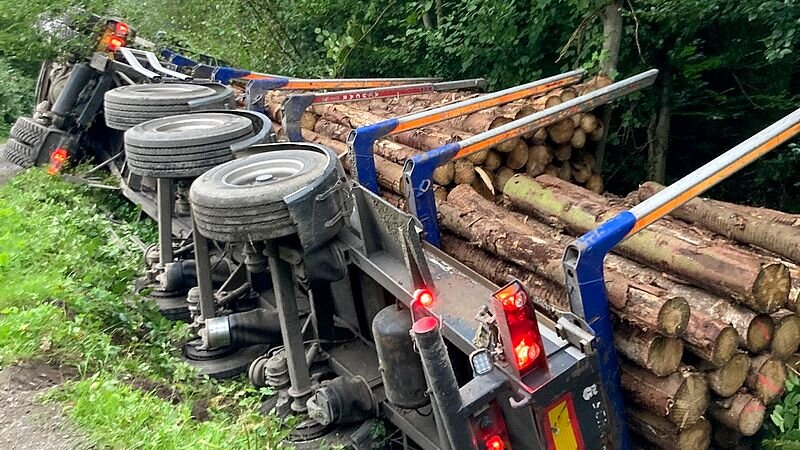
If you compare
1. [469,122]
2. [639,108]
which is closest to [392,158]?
[469,122]

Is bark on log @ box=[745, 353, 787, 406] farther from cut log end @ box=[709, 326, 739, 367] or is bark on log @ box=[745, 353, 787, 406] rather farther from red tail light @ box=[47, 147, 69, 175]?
red tail light @ box=[47, 147, 69, 175]

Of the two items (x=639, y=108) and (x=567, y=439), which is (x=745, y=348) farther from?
(x=639, y=108)

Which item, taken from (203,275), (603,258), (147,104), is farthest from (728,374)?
(147,104)

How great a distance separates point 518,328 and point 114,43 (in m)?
7.22

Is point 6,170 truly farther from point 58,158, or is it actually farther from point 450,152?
point 450,152

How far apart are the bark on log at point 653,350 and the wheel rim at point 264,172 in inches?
Answer: 75.8

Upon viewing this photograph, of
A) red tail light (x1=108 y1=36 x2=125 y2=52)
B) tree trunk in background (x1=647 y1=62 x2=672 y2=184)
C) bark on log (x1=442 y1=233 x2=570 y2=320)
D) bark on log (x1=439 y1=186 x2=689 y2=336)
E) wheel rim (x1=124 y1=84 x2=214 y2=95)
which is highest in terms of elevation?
red tail light (x1=108 y1=36 x2=125 y2=52)

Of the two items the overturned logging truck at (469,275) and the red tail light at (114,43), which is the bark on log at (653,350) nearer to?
the overturned logging truck at (469,275)

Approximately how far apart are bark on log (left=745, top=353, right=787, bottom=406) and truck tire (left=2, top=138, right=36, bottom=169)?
756 centimetres

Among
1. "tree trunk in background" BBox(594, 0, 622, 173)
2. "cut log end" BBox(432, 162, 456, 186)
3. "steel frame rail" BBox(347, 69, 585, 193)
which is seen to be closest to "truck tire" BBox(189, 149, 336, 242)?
"steel frame rail" BBox(347, 69, 585, 193)

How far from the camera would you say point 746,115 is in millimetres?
6992

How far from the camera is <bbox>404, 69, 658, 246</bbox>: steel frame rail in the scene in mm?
3721

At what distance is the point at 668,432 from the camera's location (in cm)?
290

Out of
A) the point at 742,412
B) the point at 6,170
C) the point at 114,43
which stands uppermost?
the point at 114,43
